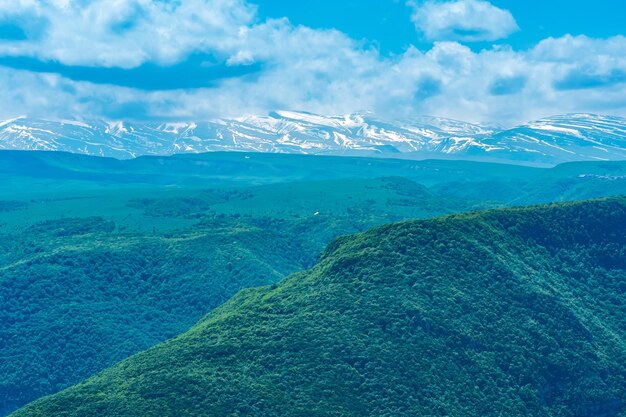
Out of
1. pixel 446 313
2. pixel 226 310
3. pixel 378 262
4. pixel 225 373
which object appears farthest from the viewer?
pixel 226 310

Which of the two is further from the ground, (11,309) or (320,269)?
(320,269)

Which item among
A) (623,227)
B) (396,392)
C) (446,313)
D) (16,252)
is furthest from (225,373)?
(16,252)

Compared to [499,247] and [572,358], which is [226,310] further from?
[572,358]

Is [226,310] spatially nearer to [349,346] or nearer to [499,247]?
[349,346]

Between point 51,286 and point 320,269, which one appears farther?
point 51,286

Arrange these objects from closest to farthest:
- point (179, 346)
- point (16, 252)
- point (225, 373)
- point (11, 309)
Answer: point (225, 373) < point (179, 346) < point (11, 309) < point (16, 252)

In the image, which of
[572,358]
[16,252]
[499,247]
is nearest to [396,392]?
[572,358]
